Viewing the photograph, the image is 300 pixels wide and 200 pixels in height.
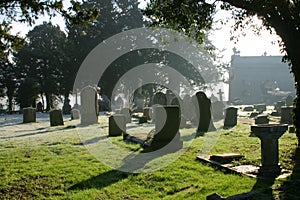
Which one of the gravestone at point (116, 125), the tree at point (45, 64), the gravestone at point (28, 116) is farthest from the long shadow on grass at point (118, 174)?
the tree at point (45, 64)

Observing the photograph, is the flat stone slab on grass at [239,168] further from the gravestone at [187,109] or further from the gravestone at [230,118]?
the gravestone at [187,109]

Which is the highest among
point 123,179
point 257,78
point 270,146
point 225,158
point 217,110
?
point 257,78

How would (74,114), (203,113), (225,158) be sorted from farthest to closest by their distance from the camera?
1. (74,114)
2. (203,113)
3. (225,158)

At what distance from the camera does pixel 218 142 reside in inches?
429

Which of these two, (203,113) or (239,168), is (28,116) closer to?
(203,113)

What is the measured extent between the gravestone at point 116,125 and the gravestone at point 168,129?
3417mm

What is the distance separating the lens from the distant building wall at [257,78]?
6738 cm

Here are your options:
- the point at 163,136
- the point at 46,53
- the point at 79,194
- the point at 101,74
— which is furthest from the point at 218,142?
the point at 46,53

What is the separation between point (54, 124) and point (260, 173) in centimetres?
1390

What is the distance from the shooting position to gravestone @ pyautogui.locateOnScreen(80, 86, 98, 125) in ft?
63.0

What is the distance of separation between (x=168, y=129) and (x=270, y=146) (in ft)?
13.3

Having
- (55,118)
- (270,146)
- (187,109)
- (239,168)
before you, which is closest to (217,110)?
(187,109)

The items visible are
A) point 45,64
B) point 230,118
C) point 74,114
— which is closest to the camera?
point 230,118

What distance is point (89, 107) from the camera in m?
20.0
